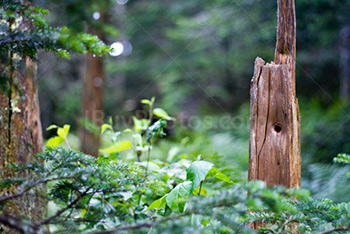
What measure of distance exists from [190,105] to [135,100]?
201cm

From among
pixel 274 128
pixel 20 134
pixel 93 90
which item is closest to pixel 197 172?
pixel 274 128

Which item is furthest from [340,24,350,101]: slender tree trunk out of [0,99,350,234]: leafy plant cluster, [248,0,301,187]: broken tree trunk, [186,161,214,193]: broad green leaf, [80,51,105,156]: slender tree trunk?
[80,51,105,156]: slender tree trunk

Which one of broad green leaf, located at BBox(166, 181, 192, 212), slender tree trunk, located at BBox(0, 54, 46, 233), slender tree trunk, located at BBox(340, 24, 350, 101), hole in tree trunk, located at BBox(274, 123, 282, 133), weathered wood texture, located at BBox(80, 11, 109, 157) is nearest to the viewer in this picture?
broad green leaf, located at BBox(166, 181, 192, 212)

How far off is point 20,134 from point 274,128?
44.9 inches

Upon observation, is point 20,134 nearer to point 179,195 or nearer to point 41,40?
point 41,40

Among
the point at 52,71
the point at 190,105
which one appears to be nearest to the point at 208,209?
the point at 190,105

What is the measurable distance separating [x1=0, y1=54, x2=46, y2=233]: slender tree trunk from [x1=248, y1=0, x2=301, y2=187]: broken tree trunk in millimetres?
926

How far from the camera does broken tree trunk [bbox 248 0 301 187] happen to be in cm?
101

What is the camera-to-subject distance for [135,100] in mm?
9320

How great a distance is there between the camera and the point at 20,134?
4.38 feet

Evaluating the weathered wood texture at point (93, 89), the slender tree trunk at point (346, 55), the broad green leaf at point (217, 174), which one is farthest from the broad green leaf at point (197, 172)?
the weathered wood texture at point (93, 89)

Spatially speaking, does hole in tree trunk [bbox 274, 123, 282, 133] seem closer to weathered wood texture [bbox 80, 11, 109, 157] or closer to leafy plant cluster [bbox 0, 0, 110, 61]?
leafy plant cluster [bbox 0, 0, 110, 61]

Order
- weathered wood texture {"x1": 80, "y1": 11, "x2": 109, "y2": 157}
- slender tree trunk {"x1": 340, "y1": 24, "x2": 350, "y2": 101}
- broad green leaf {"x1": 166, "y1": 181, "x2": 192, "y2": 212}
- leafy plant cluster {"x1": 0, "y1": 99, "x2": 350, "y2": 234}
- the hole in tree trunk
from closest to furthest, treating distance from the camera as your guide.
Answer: leafy plant cluster {"x1": 0, "y1": 99, "x2": 350, "y2": 234}
broad green leaf {"x1": 166, "y1": 181, "x2": 192, "y2": 212}
the hole in tree trunk
slender tree trunk {"x1": 340, "y1": 24, "x2": 350, "y2": 101}
weathered wood texture {"x1": 80, "y1": 11, "x2": 109, "y2": 157}

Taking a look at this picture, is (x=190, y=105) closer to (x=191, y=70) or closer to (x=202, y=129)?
(x=191, y=70)
